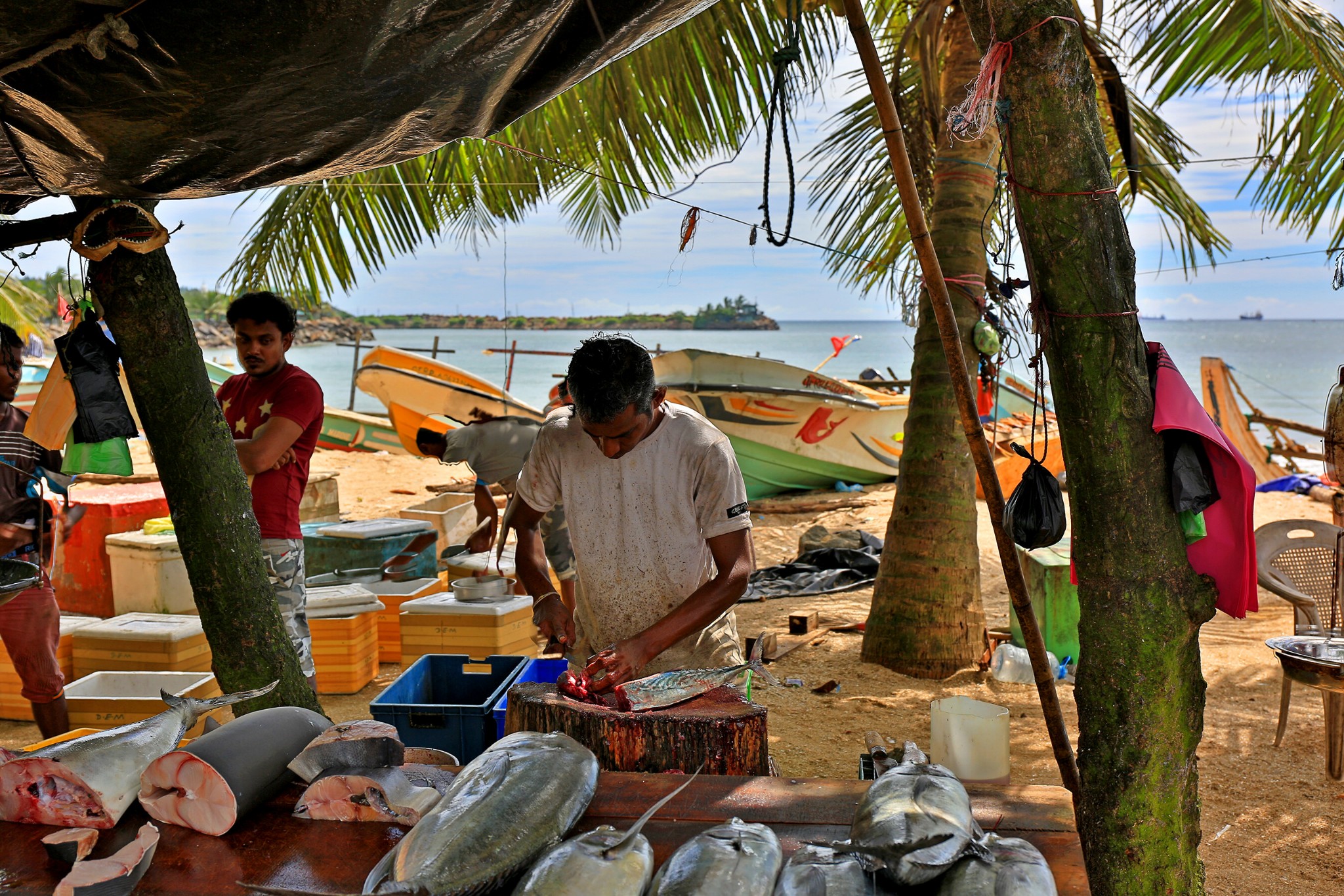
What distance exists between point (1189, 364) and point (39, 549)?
70.8 metres

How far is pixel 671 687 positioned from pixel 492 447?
3.81 meters

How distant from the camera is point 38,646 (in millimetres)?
4223

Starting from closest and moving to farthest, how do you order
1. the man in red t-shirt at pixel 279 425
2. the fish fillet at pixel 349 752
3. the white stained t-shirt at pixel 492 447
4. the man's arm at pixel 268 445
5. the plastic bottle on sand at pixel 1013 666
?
the fish fillet at pixel 349 752, the man's arm at pixel 268 445, the man in red t-shirt at pixel 279 425, the plastic bottle on sand at pixel 1013 666, the white stained t-shirt at pixel 492 447

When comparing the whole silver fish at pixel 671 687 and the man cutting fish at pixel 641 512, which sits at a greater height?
the man cutting fish at pixel 641 512

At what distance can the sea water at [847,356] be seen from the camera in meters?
43.0

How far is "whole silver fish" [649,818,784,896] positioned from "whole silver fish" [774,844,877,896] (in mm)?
30

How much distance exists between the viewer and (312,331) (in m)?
86.2

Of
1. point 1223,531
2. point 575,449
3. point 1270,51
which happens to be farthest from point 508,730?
point 1270,51

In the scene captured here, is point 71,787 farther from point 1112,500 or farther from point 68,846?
point 1112,500

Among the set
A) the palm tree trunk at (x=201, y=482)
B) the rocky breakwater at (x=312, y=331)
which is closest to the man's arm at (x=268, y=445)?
the palm tree trunk at (x=201, y=482)

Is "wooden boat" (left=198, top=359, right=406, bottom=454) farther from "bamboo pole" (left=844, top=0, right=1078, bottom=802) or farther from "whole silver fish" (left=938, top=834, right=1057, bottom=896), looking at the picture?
"whole silver fish" (left=938, top=834, right=1057, bottom=896)

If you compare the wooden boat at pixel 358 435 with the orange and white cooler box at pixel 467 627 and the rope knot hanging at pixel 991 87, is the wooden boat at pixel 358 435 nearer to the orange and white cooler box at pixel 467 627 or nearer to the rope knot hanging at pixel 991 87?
the orange and white cooler box at pixel 467 627

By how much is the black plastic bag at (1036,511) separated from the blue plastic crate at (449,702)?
71.4 inches

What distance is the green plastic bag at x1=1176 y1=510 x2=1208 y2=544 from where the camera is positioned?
261 centimetres
